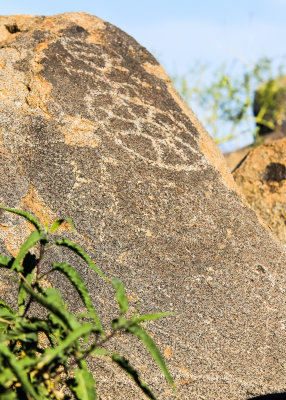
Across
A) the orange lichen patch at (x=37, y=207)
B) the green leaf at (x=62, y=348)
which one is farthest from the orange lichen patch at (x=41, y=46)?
the green leaf at (x=62, y=348)

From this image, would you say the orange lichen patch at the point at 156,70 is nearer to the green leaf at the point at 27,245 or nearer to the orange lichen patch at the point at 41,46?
the orange lichen patch at the point at 41,46

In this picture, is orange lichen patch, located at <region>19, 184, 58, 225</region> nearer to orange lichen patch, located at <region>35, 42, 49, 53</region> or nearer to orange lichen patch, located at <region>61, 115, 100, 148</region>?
orange lichen patch, located at <region>61, 115, 100, 148</region>

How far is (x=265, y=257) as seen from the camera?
111 inches

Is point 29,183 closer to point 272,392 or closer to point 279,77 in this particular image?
point 272,392

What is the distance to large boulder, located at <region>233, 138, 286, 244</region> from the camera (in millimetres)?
4047

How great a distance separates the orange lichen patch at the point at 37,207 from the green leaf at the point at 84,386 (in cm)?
109

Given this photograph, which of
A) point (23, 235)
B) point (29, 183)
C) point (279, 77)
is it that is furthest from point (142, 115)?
point (279, 77)

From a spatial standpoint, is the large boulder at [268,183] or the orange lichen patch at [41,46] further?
the large boulder at [268,183]

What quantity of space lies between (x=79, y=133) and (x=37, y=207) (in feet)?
1.55

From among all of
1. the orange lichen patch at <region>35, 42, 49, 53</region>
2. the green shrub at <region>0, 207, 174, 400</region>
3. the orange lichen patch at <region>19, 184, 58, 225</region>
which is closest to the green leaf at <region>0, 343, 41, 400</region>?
the green shrub at <region>0, 207, 174, 400</region>

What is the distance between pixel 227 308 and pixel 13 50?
186 centimetres

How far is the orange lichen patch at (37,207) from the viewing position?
2.49m

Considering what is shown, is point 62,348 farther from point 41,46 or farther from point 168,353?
point 41,46

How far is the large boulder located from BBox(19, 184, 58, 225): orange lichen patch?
2.03 metres
